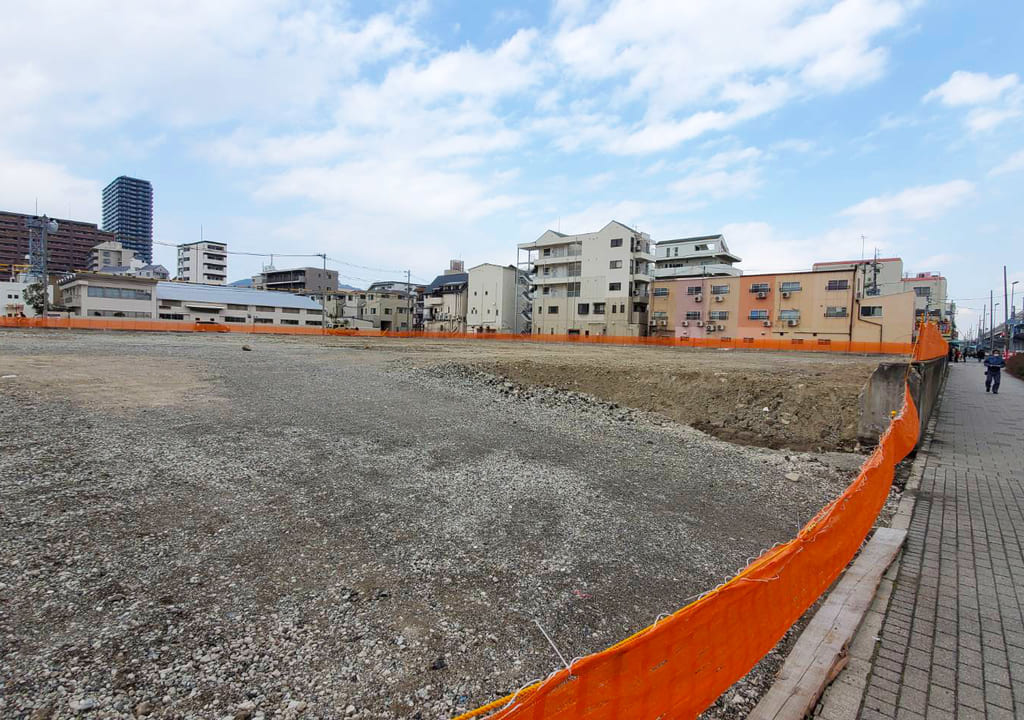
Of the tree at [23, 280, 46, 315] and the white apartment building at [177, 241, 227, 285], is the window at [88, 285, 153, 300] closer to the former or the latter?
the tree at [23, 280, 46, 315]

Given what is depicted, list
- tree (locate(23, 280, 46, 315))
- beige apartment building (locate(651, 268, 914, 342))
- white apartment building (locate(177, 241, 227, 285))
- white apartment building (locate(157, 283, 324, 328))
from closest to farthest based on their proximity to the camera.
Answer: beige apartment building (locate(651, 268, 914, 342)) → tree (locate(23, 280, 46, 315)) → white apartment building (locate(157, 283, 324, 328)) → white apartment building (locate(177, 241, 227, 285))

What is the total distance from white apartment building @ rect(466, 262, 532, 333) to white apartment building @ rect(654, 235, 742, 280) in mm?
19971

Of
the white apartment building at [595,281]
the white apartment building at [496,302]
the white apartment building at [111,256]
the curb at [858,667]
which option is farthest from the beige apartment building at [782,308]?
the white apartment building at [111,256]

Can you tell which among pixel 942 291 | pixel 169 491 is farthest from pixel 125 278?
pixel 942 291

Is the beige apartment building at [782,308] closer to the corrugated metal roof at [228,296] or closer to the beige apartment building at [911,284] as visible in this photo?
the beige apartment building at [911,284]

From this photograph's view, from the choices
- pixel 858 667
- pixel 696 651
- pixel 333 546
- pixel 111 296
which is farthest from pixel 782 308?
pixel 111 296

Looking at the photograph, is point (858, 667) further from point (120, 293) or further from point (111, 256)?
point (111, 256)

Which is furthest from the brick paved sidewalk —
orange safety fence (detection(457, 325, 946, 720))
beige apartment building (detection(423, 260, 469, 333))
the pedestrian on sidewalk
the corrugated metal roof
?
the corrugated metal roof

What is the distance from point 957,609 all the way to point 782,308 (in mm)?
50241

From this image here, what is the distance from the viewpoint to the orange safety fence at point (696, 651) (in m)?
1.79

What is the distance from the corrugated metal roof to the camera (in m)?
64.6

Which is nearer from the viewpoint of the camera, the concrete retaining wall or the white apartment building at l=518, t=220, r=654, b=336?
the concrete retaining wall

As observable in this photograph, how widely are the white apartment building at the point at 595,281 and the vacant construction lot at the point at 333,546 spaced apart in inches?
1976

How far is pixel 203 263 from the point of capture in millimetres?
95812
